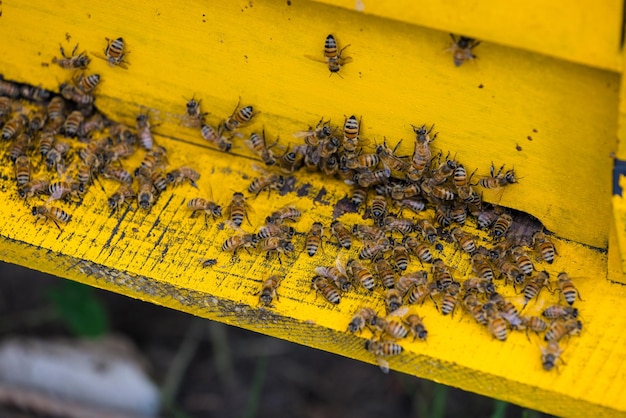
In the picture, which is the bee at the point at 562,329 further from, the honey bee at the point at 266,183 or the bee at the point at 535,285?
the honey bee at the point at 266,183

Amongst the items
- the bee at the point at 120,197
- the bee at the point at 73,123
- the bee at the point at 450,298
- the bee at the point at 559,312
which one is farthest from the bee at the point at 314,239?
the bee at the point at 73,123

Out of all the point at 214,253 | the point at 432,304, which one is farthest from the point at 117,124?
the point at 432,304

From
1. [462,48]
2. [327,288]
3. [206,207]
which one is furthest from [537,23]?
[206,207]

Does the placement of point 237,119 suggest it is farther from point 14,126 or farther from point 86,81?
point 14,126

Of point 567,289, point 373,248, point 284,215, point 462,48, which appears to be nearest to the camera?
point 462,48

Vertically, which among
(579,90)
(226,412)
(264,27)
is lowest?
(226,412)

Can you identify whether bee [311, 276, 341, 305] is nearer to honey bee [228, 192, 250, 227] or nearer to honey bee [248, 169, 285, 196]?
honey bee [228, 192, 250, 227]

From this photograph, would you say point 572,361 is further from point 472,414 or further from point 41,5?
point 41,5
